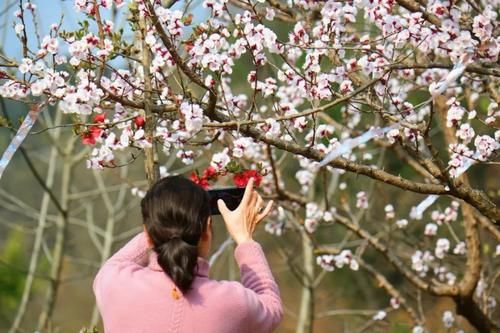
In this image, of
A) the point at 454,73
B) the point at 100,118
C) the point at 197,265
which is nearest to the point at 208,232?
the point at 197,265

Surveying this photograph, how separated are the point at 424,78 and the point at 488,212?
1730 millimetres

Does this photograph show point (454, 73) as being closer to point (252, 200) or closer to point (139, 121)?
point (252, 200)

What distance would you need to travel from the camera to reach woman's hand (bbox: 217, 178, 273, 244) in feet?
6.54

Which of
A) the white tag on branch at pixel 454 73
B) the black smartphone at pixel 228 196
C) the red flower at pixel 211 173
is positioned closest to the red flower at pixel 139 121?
the red flower at pixel 211 173

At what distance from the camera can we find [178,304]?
1.81 meters

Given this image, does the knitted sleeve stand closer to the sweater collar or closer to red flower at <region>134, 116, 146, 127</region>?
the sweater collar

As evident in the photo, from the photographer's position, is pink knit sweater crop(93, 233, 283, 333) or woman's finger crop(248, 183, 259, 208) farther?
woman's finger crop(248, 183, 259, 208)

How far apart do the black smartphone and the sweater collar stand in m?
0.25

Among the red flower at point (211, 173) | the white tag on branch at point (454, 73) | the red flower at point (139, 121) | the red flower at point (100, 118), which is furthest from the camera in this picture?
the red flower at point (211, 173)

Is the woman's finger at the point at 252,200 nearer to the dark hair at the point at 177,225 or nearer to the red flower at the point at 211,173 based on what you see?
the dark hair at the point at 177,225

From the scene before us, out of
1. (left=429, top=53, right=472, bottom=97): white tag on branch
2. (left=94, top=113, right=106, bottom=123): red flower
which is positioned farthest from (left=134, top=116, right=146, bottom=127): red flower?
(left=429, top=53, right=472, bottom=97): white tag on branch

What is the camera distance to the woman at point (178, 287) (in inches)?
70.3

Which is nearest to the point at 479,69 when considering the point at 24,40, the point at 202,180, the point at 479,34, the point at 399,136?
the point at 479,34

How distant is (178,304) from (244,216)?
0.30m
